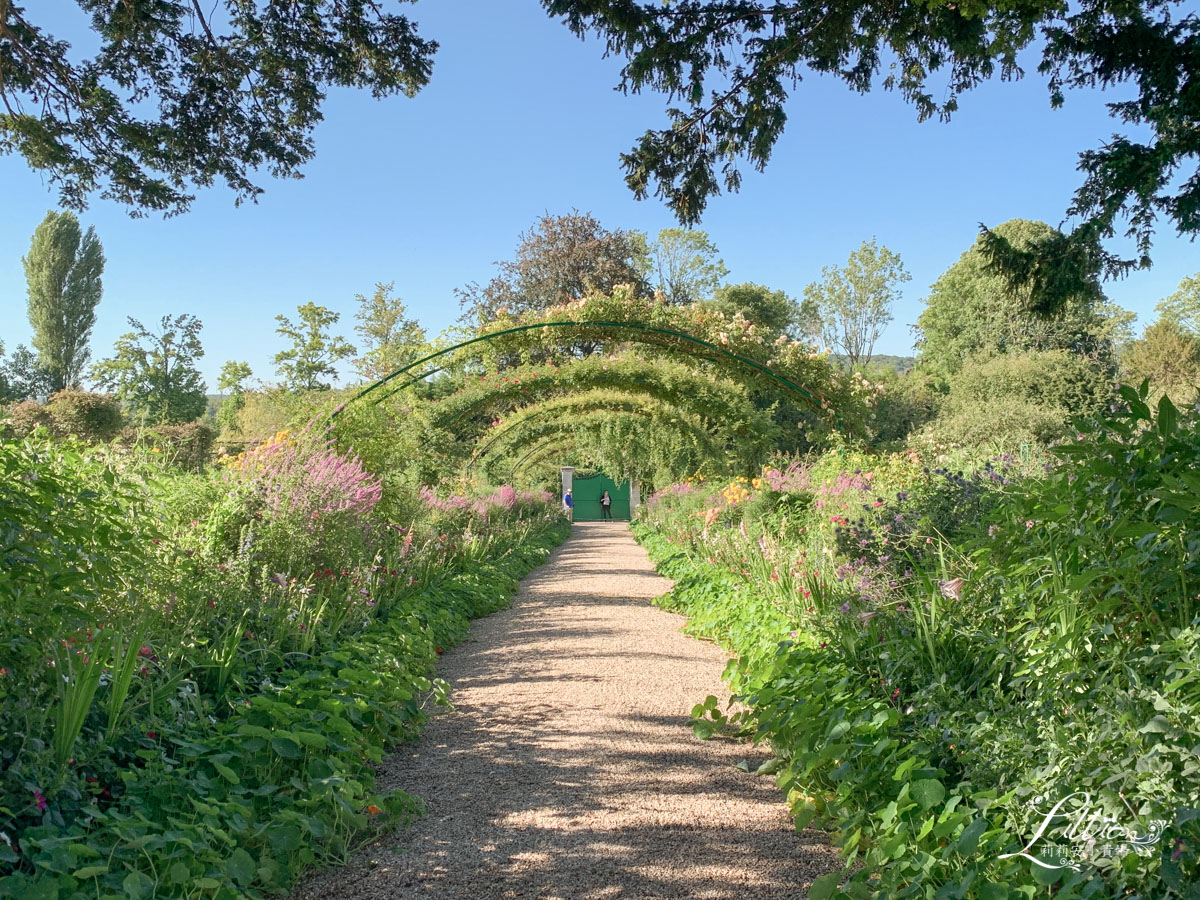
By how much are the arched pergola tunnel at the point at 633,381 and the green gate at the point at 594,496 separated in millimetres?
16091

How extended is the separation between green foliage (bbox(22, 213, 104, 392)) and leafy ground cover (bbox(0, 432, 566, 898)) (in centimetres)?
3773

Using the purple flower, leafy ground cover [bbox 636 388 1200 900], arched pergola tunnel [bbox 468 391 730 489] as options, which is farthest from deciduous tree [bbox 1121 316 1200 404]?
leafy ground cover [bbox 636 388 1200 900]

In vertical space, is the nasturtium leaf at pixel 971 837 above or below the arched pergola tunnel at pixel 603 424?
below

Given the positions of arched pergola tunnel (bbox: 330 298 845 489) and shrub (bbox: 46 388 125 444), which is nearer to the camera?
arched pergola tunnel (bbox: 330 298 845 489)

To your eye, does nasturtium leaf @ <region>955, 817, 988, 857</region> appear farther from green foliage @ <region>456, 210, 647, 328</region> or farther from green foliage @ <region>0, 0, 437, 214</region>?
green foliage @ <region>456, 210, 647, 328</region>

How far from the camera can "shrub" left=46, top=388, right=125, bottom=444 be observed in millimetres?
24234

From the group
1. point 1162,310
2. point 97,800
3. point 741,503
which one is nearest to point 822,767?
point 97,800

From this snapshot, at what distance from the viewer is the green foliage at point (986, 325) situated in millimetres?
29031

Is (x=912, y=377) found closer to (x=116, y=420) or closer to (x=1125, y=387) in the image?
(x=116, y=420)

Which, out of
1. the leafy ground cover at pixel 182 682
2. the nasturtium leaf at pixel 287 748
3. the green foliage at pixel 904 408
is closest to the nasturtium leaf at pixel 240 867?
the leafy ground cover at pixel 182 682

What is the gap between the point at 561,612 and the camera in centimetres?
752

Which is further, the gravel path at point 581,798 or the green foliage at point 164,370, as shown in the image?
the green foliage at point 164,370

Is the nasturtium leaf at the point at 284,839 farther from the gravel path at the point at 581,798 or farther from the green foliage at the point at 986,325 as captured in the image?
the green foliage at the point at 986,325

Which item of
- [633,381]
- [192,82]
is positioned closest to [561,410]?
[633,381]
